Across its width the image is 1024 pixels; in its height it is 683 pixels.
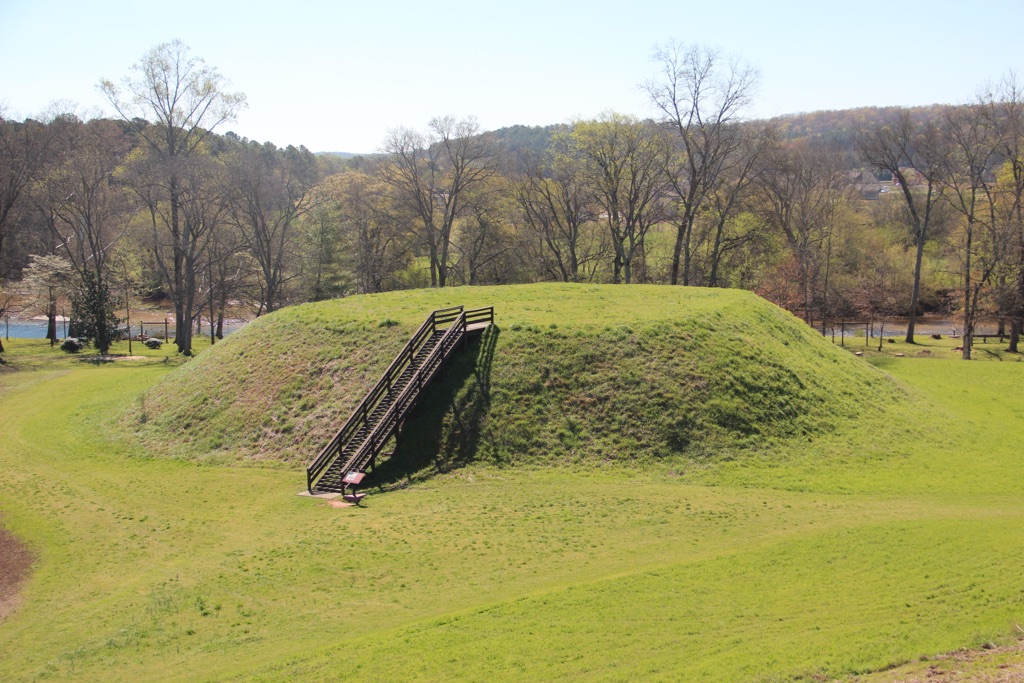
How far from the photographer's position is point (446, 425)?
30016mm

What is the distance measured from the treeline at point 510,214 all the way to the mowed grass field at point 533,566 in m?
35.2

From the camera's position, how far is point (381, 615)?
57.5ft

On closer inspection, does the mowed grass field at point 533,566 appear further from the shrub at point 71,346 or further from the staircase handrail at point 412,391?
the shrub at point 71,346

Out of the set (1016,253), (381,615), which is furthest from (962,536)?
(1016,253)

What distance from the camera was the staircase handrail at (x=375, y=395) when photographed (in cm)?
2744

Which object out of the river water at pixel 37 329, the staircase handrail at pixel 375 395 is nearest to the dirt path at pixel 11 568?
the staircase handrail at pixel 375 395

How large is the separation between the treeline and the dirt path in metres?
43.6

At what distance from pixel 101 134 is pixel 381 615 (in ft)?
226

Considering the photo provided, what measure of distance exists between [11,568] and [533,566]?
1446 centimetres

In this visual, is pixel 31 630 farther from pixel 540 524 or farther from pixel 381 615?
pixel 540 524

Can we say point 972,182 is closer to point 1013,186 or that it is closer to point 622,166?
point 1013,186

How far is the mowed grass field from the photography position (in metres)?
15.2

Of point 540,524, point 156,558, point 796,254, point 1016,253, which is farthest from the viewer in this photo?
point 796,254

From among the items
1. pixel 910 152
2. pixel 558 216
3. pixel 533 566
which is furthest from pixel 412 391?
pixel 910 152
